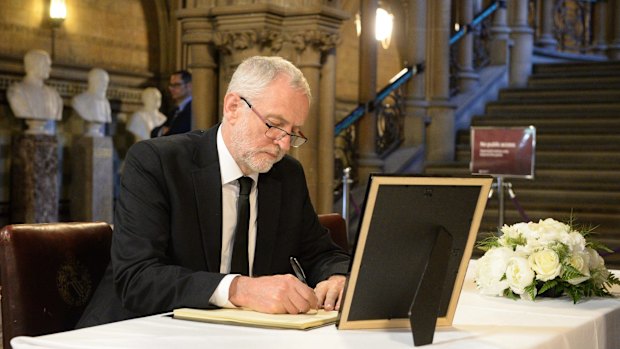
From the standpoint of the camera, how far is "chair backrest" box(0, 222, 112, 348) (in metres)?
2.93

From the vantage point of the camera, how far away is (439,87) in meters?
12.2

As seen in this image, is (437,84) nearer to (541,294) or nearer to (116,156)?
(116,156)

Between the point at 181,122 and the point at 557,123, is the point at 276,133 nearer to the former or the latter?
the point at 181,122

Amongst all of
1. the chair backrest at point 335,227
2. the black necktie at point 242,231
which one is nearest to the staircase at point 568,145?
the chair backrest at point 335,227

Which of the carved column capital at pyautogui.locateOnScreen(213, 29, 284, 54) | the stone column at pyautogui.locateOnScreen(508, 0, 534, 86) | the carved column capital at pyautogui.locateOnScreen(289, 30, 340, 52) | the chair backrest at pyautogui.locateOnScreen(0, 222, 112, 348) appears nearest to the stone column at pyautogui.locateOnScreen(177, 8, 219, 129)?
the carved column capital at pyautogui.locateOnScreen(213, 29, 284, 54)

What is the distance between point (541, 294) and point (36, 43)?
883 centimetres

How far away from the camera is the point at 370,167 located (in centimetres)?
1126

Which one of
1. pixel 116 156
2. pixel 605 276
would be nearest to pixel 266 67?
pixel 605 276

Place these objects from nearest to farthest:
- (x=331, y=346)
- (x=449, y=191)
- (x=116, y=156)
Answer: (x=331, y=346) → (x=449, y=191) → (x=116, y=156)

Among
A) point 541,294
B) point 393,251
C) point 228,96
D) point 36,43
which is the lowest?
point 541,294

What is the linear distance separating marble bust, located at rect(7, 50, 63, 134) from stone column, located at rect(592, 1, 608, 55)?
9.62m

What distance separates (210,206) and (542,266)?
94 cm

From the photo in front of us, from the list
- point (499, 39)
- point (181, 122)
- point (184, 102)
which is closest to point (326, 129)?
point (181, 122)

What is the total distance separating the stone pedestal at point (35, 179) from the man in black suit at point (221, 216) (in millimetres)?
7297
